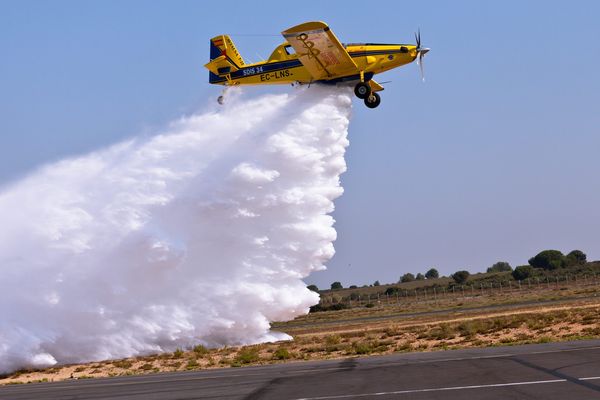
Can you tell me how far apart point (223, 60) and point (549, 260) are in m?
111

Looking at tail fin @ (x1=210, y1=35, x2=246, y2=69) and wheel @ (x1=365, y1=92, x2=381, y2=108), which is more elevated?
tail fin @ (x1=210, y1=35, x2=246, y2=69)

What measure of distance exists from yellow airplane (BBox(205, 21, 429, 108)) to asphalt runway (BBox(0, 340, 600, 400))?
12.7 metres

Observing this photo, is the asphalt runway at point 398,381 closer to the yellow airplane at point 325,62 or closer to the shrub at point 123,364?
the shrub at point 123,364

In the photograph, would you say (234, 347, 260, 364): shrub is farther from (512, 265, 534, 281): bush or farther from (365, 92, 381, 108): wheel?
(512, 265, 534, 281): bush

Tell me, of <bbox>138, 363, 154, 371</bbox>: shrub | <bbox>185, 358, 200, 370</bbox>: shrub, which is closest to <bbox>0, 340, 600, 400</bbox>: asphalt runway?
<bbox>185, 358, 200, 370</bbox>: shrub

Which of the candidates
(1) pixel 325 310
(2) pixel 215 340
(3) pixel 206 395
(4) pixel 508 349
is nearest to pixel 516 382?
(3) pixel 206 395

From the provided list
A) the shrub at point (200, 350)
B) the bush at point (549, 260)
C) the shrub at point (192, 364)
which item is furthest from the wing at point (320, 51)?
the bush at point (549, 260)

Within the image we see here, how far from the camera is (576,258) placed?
134875mm

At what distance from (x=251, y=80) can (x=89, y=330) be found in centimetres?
1241

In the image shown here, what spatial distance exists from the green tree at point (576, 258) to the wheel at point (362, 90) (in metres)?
109

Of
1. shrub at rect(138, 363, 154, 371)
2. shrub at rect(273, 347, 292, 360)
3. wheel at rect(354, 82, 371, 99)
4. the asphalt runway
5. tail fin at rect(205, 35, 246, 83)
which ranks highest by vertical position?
tail fin at rect(205, 35, 246, 83)

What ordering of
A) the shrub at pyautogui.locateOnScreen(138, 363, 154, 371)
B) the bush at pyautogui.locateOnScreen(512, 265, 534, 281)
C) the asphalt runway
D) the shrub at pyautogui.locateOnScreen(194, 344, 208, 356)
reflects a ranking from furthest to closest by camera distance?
the bush at pyautogui.locateOnScreen(512, 265, 534, 281), the shrub at pyautogui.locateOnScreen(194, 344, 208, 356), the shrub at pyautogui.locateOnScreen(138, 363, 154, 371), the asphalt runway

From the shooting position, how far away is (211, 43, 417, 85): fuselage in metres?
31.6

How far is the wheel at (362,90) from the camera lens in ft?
103
